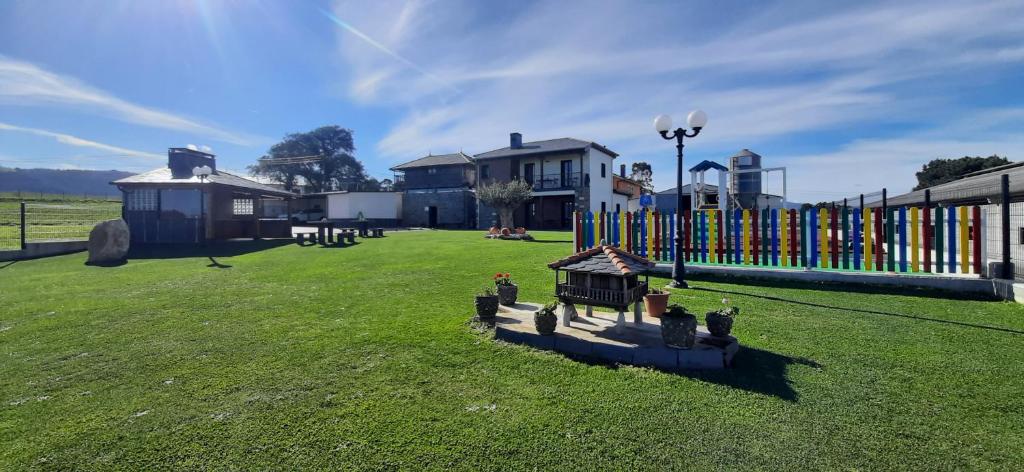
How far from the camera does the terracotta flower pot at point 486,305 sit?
5.53 meters

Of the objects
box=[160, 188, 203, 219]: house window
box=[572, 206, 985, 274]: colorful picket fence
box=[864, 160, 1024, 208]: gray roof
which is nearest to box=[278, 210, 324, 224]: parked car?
box=[160, 188, 203, 219]: house window

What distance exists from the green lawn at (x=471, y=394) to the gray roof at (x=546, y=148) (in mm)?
25727

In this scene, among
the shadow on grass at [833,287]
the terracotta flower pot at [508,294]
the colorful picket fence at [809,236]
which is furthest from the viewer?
the colorful picket fence at [809,236]

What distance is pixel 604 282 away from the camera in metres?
4.86

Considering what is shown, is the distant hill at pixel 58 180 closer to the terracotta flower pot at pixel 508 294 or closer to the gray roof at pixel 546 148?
the gray roof at pixel 546 148

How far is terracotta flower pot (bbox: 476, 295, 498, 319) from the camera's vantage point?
18.1 feet

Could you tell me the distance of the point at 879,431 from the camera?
2992 millimetres

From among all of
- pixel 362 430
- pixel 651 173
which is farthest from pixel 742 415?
pixel 651 173

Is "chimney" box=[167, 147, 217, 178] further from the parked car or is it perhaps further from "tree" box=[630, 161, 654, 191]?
"tree" box=[630, 161, 654, 191]

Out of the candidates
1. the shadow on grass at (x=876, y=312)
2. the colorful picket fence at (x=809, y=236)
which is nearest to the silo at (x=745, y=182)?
the colorful picket fence at (x=809, y=236)

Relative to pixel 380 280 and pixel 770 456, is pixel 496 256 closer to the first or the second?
pixel 380 280

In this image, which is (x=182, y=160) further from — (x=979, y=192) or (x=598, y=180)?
(x=979, y=192)

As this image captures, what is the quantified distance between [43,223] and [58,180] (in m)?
93.9

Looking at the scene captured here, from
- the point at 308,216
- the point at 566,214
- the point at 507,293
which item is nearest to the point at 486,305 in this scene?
the point at 507,293
